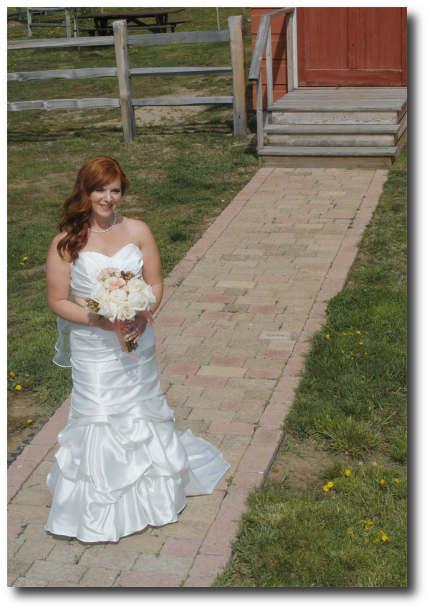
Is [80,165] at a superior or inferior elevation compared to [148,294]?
superior

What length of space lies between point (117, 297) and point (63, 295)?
0.54 metres

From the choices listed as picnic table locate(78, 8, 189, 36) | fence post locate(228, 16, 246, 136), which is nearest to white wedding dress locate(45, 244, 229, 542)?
fence post locate(228, 16, 246, 136)

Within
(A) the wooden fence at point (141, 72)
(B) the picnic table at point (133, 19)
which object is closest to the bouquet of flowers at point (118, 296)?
(A) the wooden fence at point (141, 72)

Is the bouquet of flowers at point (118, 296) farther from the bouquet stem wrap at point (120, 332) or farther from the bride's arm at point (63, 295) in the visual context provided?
the bride's arm at point (63, 295)

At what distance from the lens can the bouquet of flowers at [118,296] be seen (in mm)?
3990

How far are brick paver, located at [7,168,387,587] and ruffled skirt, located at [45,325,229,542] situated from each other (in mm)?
134

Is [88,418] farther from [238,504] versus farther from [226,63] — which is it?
[226,63]

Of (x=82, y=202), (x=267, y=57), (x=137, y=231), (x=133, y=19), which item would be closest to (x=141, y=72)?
(x=267, y=57)

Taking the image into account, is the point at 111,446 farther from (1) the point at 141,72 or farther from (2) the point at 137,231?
(1) the point at 141,72

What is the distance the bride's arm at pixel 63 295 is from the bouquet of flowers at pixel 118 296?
14 cm

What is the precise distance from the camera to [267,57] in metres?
11.8
